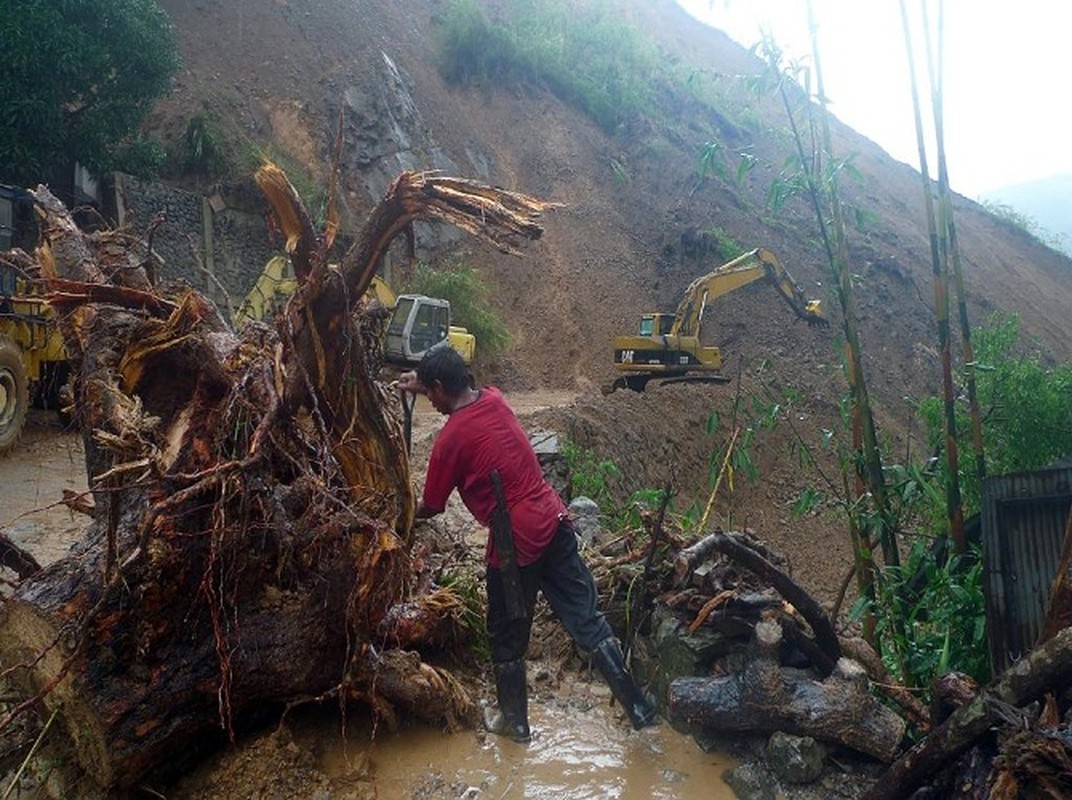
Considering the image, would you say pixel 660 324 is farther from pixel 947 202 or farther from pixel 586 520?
pixel 947 202

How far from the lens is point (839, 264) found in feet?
11.7

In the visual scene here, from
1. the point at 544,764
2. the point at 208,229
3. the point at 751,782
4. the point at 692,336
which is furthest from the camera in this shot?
the point at 208,229

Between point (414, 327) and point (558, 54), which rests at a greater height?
point (558, 54)

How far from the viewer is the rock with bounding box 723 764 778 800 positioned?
2.86 metres

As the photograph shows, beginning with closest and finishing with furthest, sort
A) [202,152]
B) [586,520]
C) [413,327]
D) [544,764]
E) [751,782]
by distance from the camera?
[751,782] < [544,764] < [586,520] < [413,327] < [202,152]

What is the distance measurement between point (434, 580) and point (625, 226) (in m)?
22.9

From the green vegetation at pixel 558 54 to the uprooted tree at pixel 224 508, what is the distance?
25994 mm

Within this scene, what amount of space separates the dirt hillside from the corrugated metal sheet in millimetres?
10516

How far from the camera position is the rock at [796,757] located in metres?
2.87

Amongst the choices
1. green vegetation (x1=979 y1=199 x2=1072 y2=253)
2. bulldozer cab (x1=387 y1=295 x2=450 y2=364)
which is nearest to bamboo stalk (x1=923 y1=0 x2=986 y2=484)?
bulldozer cab (x1=387 y1=295 x2=450 y2=364)

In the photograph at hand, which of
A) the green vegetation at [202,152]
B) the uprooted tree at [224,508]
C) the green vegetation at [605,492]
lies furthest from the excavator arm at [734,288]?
the uprooted tree at [224,508]

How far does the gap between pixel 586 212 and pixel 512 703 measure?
23.9 meters

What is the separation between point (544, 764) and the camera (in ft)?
10.2

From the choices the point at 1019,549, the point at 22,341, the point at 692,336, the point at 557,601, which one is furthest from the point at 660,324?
the point at 557,601
